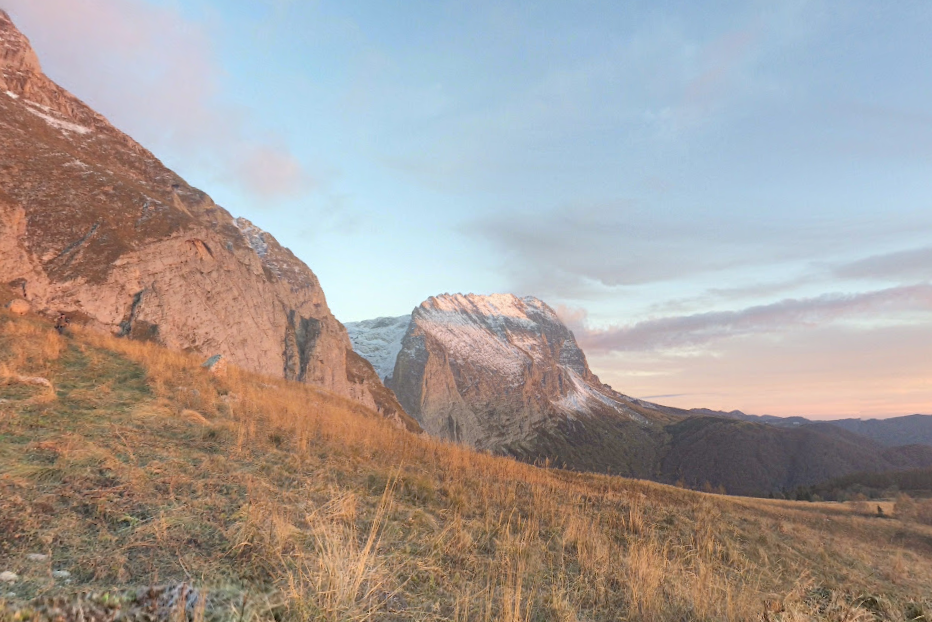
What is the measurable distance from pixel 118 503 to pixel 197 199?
6295 cm

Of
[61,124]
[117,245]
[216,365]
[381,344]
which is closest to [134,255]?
[117,245]

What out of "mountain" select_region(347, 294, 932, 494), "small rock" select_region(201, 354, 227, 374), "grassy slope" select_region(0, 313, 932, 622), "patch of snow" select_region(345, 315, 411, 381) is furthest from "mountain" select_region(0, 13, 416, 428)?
"patch of snow" select_region(345, 315, 411, 381)

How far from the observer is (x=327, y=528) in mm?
4137

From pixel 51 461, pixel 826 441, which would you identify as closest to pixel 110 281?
pixel 51 461

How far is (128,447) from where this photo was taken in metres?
5.81

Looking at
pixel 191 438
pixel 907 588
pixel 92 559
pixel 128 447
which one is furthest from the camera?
pixel 907 588

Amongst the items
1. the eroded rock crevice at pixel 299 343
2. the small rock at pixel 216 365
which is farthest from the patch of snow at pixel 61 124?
the small rock at pixel 216 365

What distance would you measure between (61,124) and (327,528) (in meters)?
59.4

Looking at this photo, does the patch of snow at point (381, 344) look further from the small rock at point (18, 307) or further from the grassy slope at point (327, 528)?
the grassy slope at point (327, 528)

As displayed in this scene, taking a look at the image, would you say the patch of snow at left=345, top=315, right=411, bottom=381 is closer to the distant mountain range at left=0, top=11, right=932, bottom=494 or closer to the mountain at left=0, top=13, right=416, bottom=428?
the distant mountain range at left=0, top=11, right=932, bottom=494

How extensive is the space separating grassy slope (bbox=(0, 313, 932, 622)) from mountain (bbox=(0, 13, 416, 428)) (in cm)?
2460

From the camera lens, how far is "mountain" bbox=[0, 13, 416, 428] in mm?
28484

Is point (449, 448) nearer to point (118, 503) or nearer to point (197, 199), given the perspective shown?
point (118, 503)

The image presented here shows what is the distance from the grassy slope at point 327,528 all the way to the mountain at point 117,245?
80.7 feet
